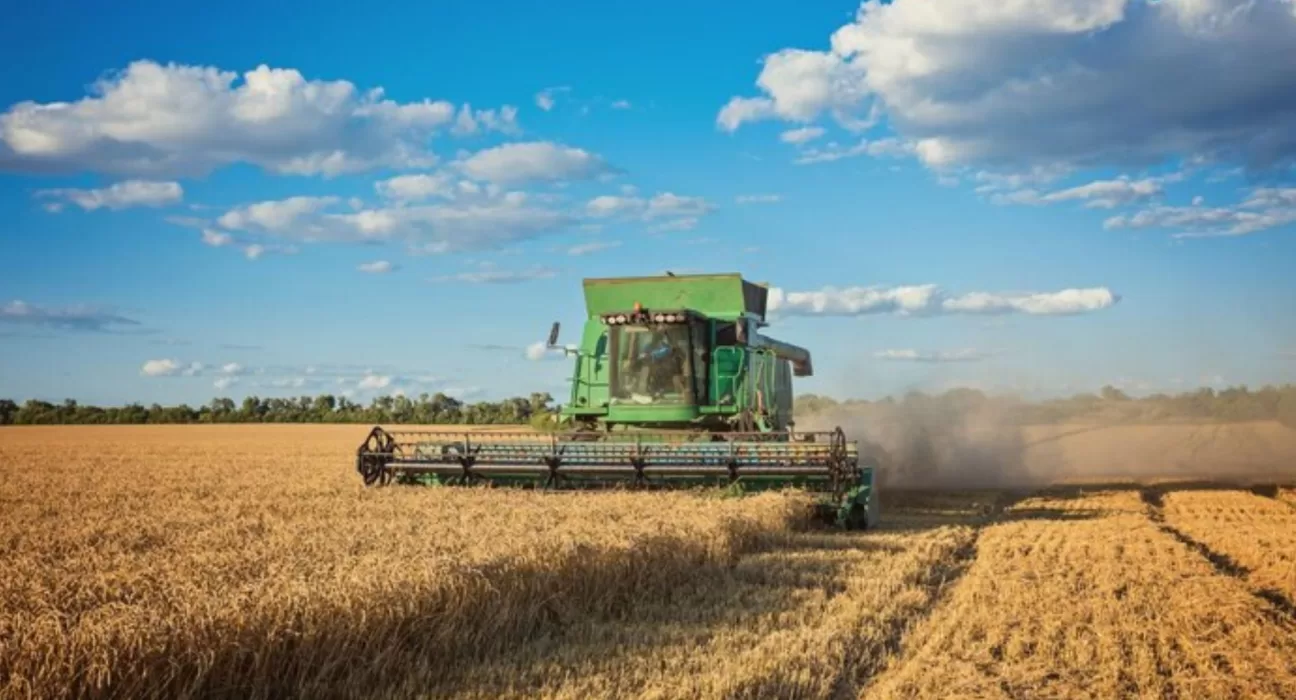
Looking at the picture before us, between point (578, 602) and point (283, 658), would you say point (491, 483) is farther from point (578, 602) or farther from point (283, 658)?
point (283, 658)

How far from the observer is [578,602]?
284 inches

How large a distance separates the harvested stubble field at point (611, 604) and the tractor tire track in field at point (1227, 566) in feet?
0.15

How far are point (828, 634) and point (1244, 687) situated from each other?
6.68 feet

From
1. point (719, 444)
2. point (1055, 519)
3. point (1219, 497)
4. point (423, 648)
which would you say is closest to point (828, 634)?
point (423, 648)

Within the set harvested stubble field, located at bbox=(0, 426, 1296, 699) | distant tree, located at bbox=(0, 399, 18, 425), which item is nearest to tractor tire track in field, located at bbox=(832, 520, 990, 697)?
harvested stubble field, located at bbox=(0, 426, 1296, 699)

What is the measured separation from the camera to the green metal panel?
14961 millimetres

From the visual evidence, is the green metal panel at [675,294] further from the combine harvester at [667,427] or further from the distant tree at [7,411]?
the distant tree at [7,411]

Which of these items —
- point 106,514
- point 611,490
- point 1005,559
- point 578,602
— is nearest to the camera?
point 578,602

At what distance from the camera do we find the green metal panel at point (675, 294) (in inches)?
589

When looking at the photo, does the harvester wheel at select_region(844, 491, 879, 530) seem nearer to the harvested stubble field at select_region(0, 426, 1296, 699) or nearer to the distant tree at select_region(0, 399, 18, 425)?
the harvested stubble field at select_region(0, 426, 1296, 699)

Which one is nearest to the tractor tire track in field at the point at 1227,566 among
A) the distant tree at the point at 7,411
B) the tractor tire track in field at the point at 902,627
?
the tractor tire track in field at the point at 902,627

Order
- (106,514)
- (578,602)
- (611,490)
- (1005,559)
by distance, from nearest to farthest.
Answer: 1. (578,602)
2. (1005,559)
3. (106,514)
4. (611,490)

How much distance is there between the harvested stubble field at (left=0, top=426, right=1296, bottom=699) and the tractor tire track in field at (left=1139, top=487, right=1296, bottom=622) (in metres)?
0.04

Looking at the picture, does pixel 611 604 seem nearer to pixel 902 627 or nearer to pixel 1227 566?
pixel 902 627
